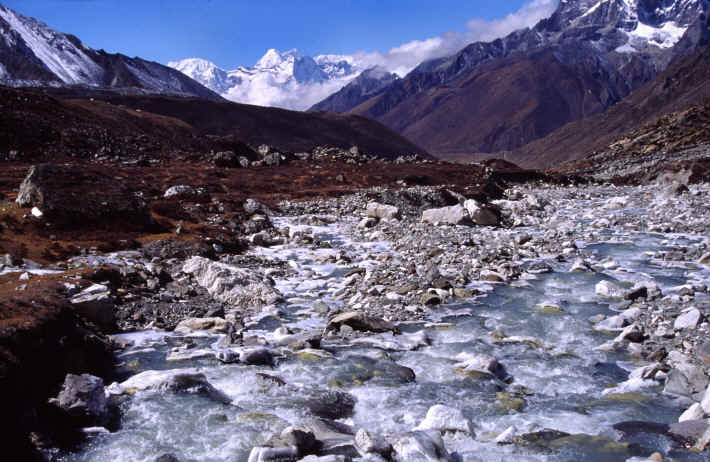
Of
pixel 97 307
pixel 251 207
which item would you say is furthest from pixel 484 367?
pixel 251 207

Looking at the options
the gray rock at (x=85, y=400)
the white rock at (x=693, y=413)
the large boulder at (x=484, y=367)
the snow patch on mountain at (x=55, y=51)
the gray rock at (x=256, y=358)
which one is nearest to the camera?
the white rock at (x=693, y=413)

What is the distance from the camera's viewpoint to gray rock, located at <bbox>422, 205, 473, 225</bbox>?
25.4 meters

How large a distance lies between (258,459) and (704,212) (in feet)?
87.1

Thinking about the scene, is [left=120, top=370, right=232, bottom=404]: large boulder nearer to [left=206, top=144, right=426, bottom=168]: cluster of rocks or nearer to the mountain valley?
the mountain valley

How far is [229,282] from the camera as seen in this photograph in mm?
13594

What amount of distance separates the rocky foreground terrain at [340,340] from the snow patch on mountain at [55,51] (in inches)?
6431

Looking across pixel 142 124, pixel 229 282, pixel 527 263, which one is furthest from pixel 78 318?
pixel 142 124

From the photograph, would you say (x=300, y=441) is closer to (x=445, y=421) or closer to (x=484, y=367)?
(x=445, y=421)

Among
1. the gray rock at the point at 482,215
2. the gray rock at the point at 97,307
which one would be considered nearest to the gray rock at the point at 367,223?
the gray rock at the point at 482,215

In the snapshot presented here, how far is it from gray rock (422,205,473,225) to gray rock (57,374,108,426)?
2007 centimetres

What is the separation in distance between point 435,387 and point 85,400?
543cm

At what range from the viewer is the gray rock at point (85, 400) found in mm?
7074

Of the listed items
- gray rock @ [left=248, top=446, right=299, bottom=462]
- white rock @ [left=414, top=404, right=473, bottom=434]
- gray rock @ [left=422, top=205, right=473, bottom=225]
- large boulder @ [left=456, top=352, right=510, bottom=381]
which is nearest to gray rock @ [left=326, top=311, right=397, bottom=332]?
large boulder @ [left=456, top=352, right=510, bottom=381]

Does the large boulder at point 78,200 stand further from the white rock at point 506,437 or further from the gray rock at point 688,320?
the gray rock at point 688,320
